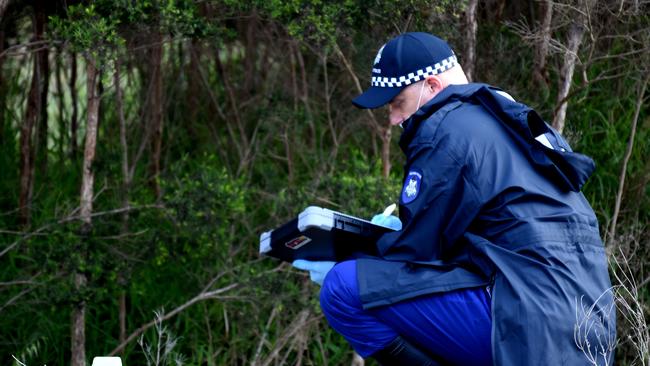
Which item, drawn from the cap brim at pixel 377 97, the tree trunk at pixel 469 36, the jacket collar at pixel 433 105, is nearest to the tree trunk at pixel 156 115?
the tree trunk at pixel 469 36

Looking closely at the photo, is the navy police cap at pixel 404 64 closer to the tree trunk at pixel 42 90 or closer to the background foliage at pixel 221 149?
the background foliage at pixel 221 149

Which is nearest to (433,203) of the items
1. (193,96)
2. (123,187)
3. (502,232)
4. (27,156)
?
(502,232)

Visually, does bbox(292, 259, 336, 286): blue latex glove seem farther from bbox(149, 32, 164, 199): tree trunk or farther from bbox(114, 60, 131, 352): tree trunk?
bbox(149, 32, 164, 199): tree trunk

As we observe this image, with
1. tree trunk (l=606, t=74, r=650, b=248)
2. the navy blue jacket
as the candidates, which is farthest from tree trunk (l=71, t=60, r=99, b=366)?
tree trunk (l=606, t=74, r=650, b=248)

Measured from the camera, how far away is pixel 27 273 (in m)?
6.07

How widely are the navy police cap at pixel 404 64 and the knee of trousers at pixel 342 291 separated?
586 mm

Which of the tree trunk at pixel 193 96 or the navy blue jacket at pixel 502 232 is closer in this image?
the navy blue jacket at pixel 502 232

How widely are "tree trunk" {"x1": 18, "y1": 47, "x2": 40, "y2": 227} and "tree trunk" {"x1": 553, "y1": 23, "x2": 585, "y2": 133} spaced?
2.99 metres

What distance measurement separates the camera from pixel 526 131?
371cm

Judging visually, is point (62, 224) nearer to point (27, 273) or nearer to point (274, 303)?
point (27, 273)

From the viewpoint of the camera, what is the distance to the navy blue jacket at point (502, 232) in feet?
11.7

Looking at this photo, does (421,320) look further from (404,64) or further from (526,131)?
(404,64)

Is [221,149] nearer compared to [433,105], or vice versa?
[433,105]

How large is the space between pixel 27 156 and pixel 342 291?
3.34 m
